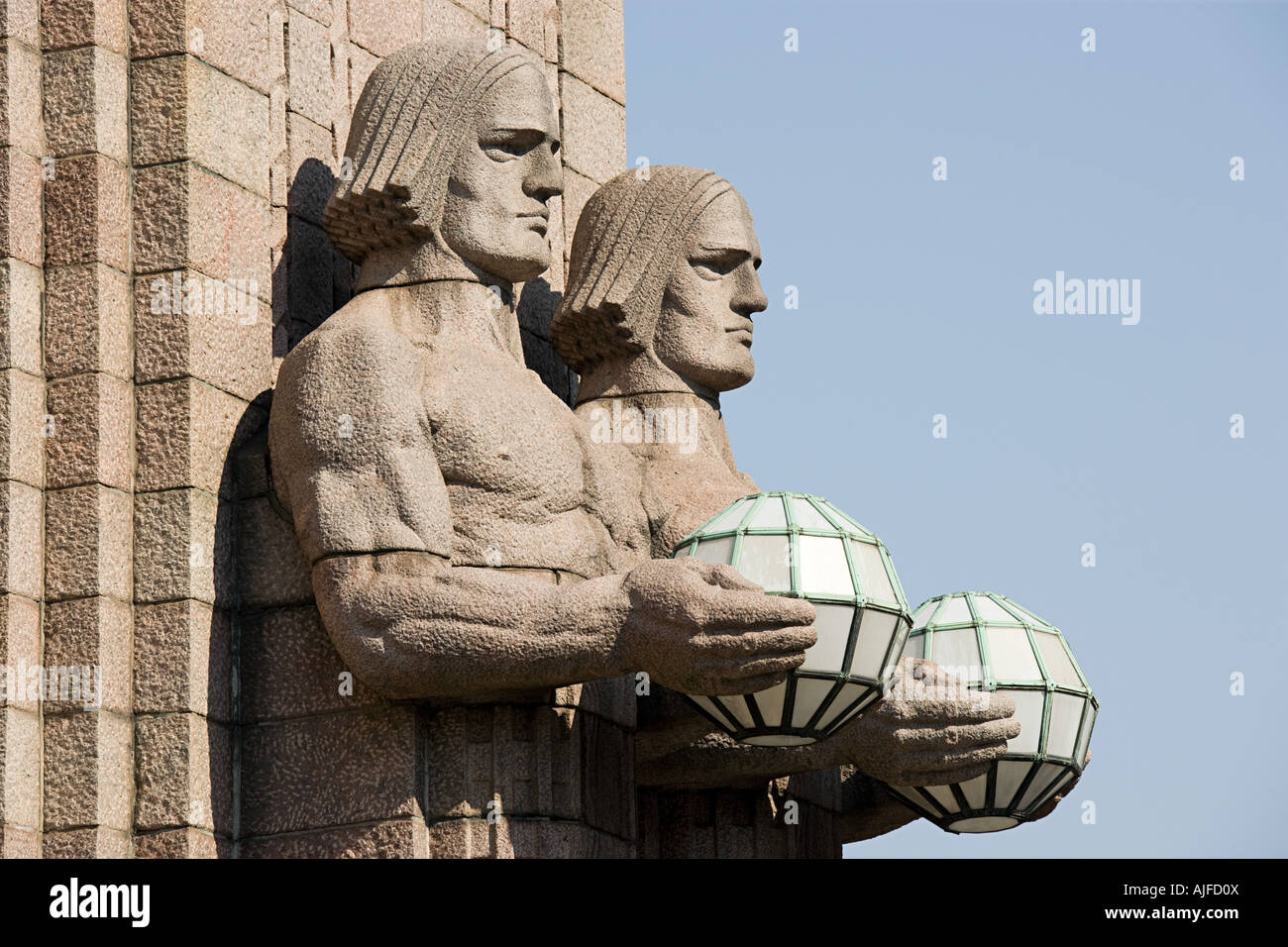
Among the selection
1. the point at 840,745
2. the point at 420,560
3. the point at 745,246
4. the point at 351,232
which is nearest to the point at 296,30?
the point at 351,232

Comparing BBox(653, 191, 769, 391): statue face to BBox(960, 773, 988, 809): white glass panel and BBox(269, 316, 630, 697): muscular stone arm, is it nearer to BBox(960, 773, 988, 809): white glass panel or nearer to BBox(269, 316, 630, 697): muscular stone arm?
BBox(269, 316, 630, 697): muscular stone arm

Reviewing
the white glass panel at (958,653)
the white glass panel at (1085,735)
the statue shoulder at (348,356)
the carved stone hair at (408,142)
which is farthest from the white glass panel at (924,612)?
the carved stone hair at (408,142)

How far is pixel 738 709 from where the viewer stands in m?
11.3

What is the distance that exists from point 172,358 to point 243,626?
1.15 metres

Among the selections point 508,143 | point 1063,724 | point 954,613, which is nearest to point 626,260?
point 508,143

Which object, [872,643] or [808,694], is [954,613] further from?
[808,694]

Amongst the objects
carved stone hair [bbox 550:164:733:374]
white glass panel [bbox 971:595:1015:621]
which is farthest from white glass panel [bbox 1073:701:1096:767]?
carved stone hair [bbox 550:164:733:374]

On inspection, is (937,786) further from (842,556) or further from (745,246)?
(745,246)

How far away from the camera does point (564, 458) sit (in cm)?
1218

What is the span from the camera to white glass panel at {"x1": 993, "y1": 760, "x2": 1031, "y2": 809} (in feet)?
40.8

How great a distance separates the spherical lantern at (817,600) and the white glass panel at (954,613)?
47.6 inches

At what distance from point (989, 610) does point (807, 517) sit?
1.61 m

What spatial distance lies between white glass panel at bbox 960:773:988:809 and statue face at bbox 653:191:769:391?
232 centimetres

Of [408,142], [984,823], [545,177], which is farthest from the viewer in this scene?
[984,823]
